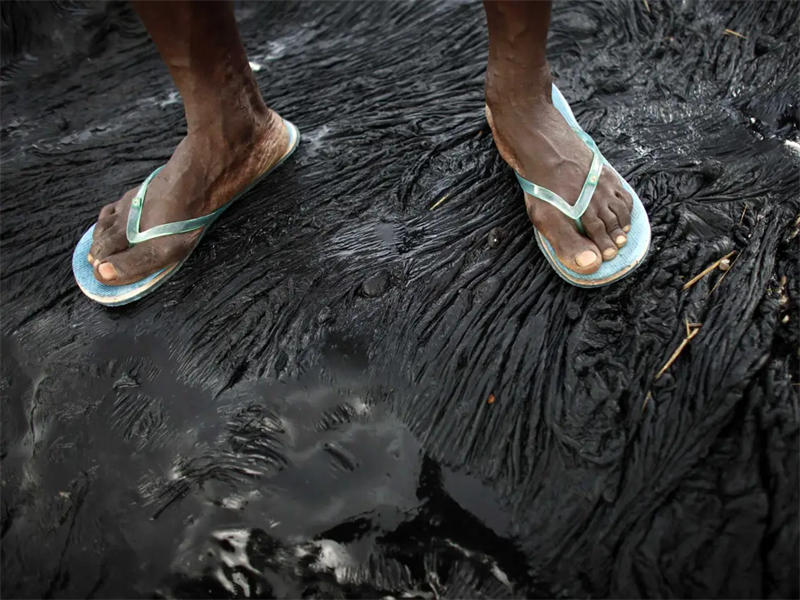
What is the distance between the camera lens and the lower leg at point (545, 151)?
161 centimetres

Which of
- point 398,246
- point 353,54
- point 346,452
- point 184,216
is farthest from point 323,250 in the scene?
point 353,54

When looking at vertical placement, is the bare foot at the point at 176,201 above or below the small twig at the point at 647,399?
above

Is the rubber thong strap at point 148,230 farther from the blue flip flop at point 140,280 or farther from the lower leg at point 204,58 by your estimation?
the lower leg at point 204,58

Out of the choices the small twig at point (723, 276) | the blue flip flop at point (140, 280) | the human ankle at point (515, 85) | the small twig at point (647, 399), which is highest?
the human ankle at point (515, 85)

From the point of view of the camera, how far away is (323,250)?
1.85 meters

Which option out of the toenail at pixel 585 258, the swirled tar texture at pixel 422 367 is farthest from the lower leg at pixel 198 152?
the toenail at pixel 585 258

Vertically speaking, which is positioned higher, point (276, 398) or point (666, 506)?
point (276, 398)

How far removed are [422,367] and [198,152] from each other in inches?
39.4

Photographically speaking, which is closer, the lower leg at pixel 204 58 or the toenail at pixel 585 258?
the lower leg at pixel 204 58

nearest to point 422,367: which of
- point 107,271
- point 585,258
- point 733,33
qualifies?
point 585,258

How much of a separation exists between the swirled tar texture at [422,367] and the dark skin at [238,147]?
13 centimetres

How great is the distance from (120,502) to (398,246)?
3.60 ft

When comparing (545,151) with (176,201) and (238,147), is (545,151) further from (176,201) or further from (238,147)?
(176,201)

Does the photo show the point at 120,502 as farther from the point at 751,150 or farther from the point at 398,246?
the point at 751,150
